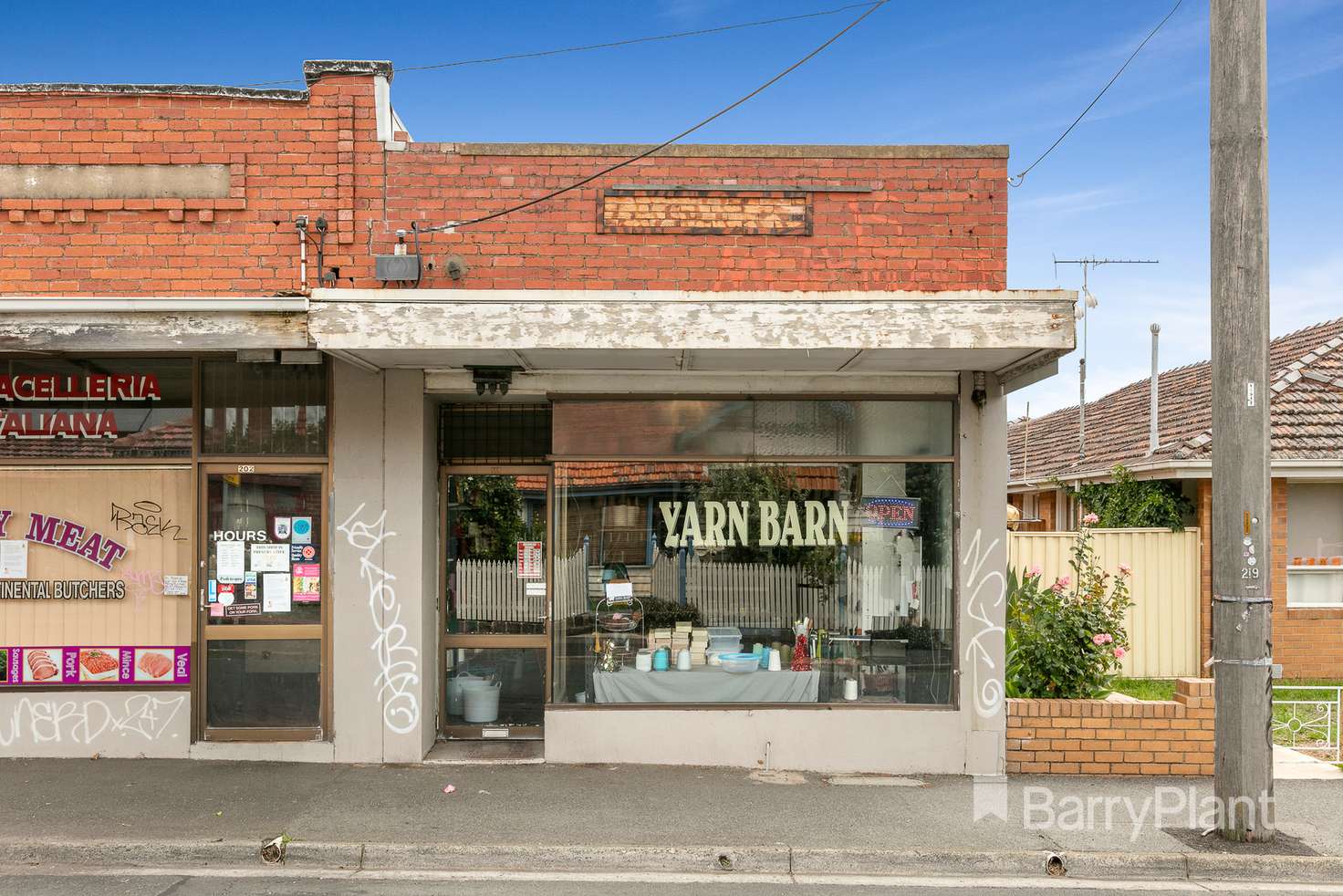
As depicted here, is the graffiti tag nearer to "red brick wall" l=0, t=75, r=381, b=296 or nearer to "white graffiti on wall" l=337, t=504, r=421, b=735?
"white graffiti on wall" l=337, t=504, r=421, b=735

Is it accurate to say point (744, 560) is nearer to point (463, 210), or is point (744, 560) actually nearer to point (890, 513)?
point (890, 513)

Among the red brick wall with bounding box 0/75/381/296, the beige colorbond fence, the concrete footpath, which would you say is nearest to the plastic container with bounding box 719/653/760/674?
the concrete footpath

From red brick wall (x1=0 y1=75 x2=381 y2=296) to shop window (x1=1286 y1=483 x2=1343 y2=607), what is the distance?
1128cm

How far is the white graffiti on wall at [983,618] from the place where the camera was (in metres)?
7.70

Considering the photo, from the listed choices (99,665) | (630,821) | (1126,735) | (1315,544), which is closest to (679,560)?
(630,821)

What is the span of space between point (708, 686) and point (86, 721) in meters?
4.84

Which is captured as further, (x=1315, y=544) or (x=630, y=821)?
(x=1315, y=544)

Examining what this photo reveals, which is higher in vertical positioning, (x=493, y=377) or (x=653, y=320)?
(x=653, y=320)

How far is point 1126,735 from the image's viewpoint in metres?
7.58

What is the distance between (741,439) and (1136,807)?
3796 mm

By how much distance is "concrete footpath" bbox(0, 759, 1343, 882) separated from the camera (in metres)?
5.91

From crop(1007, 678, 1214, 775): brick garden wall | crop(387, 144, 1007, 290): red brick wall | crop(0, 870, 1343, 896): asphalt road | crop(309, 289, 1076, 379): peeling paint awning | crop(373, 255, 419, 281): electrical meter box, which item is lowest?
crop(0, 870, 1343, 896): asphalt road

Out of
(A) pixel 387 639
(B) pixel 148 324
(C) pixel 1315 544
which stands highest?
(B) pixel 148 324

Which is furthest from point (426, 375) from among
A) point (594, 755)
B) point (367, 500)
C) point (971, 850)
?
point (971, 850)
